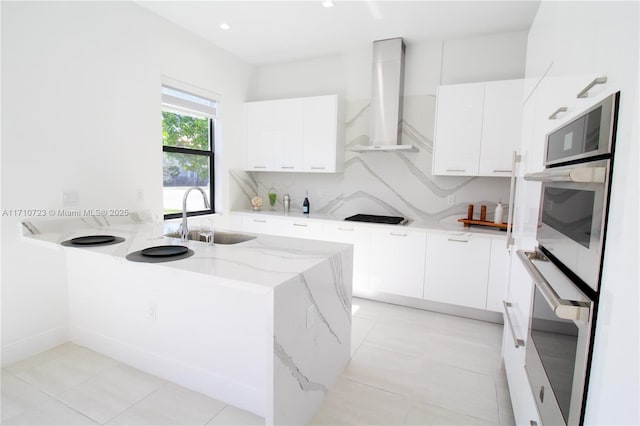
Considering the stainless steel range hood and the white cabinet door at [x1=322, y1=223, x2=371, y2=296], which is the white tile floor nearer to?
the white cabinet door at [x1=322, y1=223, x2=371, y2=296]

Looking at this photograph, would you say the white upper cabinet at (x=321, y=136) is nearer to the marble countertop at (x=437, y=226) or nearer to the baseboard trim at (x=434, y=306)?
the marble countertop at (x=437, y=226)

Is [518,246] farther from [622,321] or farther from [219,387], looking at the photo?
[219,387]

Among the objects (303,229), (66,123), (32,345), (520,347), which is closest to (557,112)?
(520,347)

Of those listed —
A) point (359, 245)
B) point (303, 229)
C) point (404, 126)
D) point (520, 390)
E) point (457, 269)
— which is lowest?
point (520, 390)

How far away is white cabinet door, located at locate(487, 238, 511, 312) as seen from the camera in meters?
2.86

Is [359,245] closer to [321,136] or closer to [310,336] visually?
[321,136]

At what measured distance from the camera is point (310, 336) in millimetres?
1715

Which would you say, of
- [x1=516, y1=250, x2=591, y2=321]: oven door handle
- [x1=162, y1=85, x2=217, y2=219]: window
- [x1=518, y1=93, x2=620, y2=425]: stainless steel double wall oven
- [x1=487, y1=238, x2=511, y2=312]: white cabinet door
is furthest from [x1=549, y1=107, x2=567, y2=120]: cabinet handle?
[x1=162, y1=85, x2=217, y2=219]: window

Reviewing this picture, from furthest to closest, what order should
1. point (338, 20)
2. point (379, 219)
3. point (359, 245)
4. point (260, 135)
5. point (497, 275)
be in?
point (260, 135)
point (379, 219)
point (359, 245)
point (338, 20)
point (497, 275)

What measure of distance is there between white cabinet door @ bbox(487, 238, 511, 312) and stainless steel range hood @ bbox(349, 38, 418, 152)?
4.27 feet

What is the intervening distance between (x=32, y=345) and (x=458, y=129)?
389 cm

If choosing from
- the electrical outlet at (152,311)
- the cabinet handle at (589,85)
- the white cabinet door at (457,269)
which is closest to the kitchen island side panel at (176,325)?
the electrical outlet at (152,311)

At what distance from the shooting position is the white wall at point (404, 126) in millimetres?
3340

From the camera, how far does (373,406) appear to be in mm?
1880
